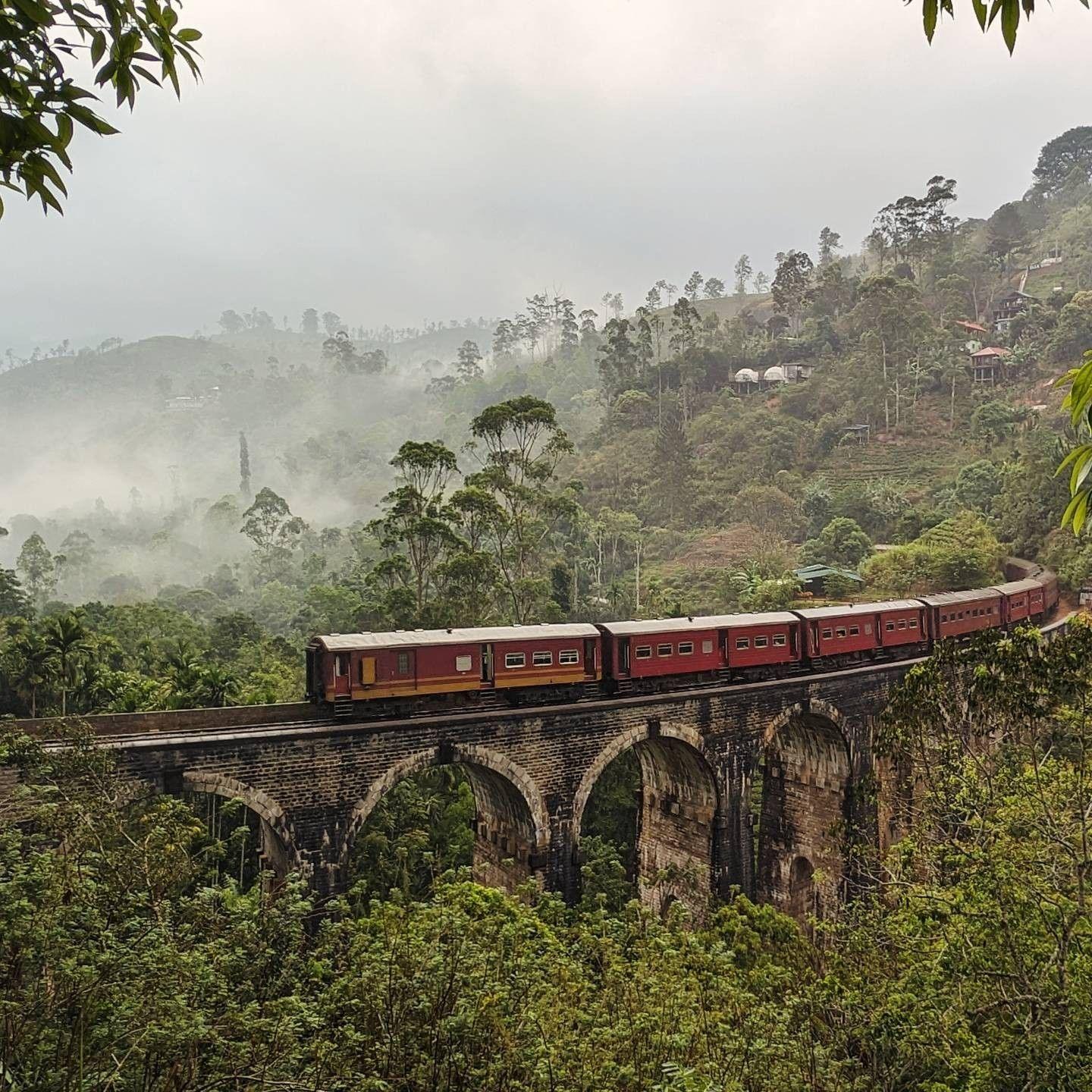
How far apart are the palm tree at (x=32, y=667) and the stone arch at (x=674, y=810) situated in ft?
46.3

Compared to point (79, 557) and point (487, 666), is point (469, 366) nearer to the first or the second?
point (79, 557)

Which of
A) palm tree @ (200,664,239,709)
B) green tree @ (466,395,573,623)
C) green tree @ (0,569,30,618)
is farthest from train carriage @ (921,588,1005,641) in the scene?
green tree @ (0,569,30,618)

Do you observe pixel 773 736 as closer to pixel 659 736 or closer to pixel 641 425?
pixel 659 736

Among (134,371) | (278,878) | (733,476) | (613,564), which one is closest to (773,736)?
(278,878)

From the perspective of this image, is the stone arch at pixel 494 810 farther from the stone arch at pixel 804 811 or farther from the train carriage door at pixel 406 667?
the stone arch at pixel 804 811

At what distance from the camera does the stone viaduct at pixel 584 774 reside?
1208cm

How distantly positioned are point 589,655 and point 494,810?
3.65 metres

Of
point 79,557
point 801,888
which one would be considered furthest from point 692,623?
point 79,557

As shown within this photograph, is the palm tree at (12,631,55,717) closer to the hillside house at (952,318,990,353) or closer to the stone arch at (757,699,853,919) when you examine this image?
the stone arch at (757,699,853,919)

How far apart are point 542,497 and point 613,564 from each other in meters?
18.2

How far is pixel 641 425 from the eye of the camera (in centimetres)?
6594

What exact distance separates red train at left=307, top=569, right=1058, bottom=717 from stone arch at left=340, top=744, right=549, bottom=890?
1298 millimetres

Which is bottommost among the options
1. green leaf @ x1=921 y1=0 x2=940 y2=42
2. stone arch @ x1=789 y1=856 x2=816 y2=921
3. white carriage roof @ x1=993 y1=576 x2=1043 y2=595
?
stone arch @ x1=789 y1=856 x2=816 y2=921

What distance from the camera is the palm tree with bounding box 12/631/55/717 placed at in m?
19.7
